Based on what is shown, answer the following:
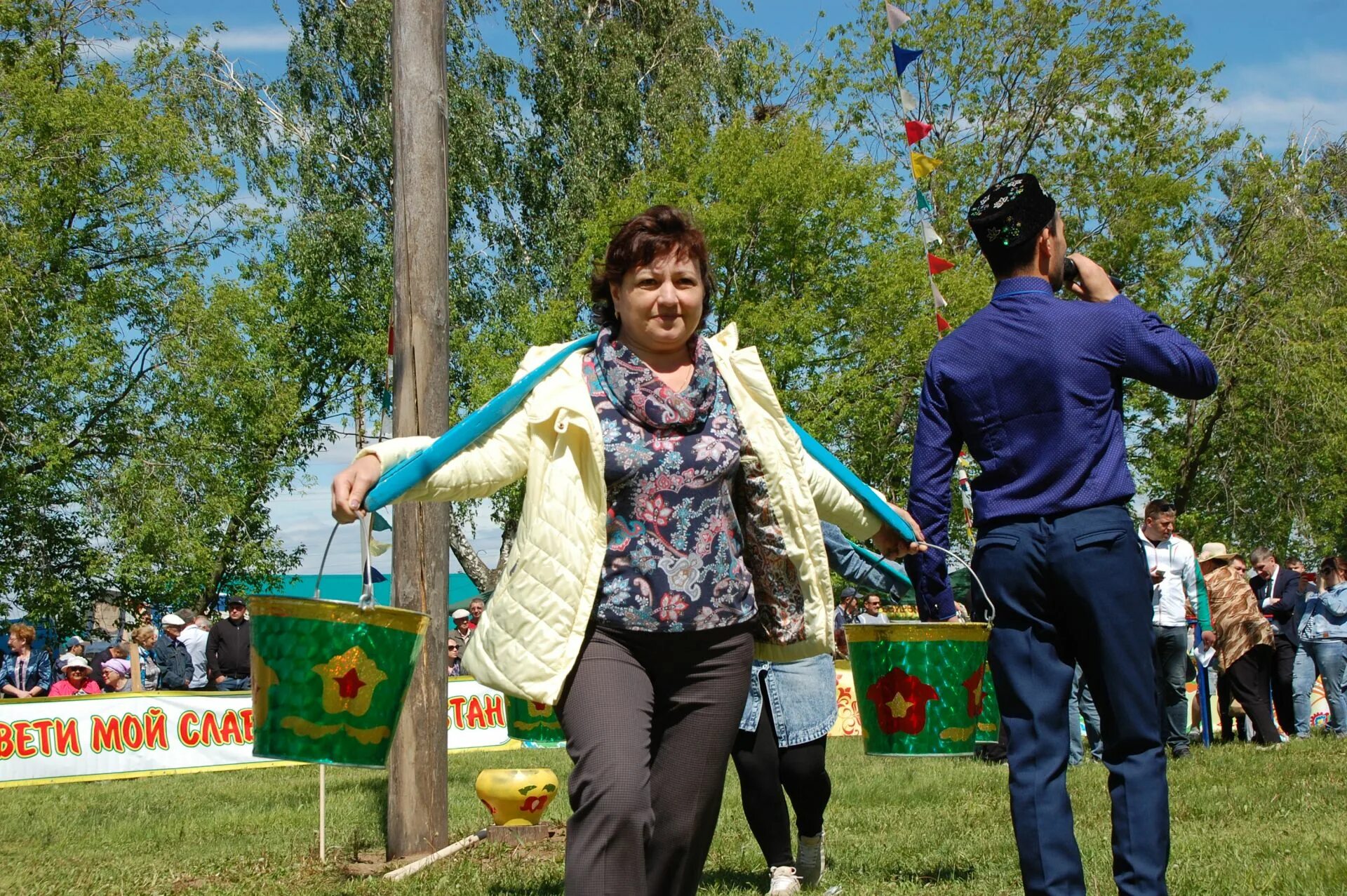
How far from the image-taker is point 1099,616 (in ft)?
11.3

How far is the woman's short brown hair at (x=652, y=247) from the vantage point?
11.2ft

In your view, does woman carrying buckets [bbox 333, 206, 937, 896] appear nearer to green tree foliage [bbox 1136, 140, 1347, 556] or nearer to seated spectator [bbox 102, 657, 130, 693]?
seated spectator [bbox 102, 657, 130, 693]

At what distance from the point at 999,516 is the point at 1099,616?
37cm

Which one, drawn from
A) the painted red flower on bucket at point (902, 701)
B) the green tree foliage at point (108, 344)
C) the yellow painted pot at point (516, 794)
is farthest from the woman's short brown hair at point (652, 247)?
the green tree foliage at point (108, 344)

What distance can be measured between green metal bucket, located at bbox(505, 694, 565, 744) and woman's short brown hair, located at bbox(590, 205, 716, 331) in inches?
96.8

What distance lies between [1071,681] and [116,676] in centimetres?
1635

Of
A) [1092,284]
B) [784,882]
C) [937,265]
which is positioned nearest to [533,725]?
[784,882]

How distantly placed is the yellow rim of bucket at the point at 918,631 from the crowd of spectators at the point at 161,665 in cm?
1358

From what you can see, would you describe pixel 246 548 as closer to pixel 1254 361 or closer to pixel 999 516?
pixel 1254 361

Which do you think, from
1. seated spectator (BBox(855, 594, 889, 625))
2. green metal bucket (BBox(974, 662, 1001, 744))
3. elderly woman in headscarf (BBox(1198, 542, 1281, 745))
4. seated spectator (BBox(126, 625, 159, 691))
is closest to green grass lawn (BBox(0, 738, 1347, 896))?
green metal bucket (BBox(974, 662, 1001, 744))

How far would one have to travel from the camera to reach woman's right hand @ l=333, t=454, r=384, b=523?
3.08 metres

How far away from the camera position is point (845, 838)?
683cm

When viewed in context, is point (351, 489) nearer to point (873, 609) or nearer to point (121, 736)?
point (121, 736)

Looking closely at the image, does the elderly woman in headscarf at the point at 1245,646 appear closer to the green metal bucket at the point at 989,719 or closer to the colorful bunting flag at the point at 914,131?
the colorful bunting flag at the point at 914,131
